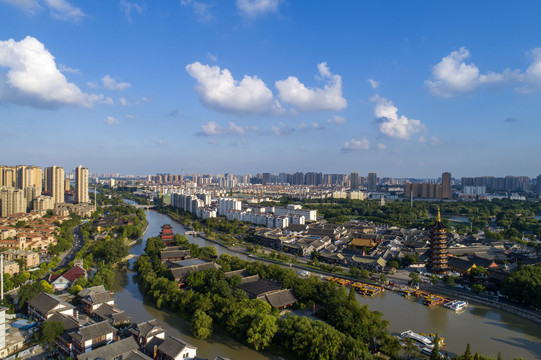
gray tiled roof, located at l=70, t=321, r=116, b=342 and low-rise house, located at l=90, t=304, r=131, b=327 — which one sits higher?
gray tiled roof, located at l=70, t=321, r=116, b=342

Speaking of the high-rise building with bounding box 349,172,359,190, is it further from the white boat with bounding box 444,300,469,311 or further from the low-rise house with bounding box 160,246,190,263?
the white boat with bounding box 444,300,469,311

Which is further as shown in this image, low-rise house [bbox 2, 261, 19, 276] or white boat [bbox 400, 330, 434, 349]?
low-rise house [bbox 2, 261, 19, 276]

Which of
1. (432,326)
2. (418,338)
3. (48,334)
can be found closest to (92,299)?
(48,334)

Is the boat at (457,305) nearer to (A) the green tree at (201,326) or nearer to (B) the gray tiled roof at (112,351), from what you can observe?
(A) the green tree at (201,326)

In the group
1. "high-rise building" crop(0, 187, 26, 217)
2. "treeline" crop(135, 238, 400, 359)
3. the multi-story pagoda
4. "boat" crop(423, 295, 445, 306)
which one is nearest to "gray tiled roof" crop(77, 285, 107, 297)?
"treeline" crop(135, 238, 400, 359)

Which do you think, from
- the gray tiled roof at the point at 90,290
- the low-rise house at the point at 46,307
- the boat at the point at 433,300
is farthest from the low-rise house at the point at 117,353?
the boat at the point at 433,300

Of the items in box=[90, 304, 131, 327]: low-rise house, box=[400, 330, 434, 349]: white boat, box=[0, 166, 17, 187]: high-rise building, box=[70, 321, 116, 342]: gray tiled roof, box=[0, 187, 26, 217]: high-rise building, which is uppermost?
box=[0, 166, 17, 187]: high-rise building

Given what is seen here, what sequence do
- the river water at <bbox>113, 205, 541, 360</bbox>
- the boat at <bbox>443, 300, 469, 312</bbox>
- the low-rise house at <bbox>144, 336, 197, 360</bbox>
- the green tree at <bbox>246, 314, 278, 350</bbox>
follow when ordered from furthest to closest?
the boat at <bbox>443, 300, 469, 312</bbox>, the river water at <bbox>113, 205, 541, 360</bbox>, the green tree at <bbox>246, 314, 278, 350</bbox>, the low-rise house at <bbox>144, 336, 197, 360</bbox>
